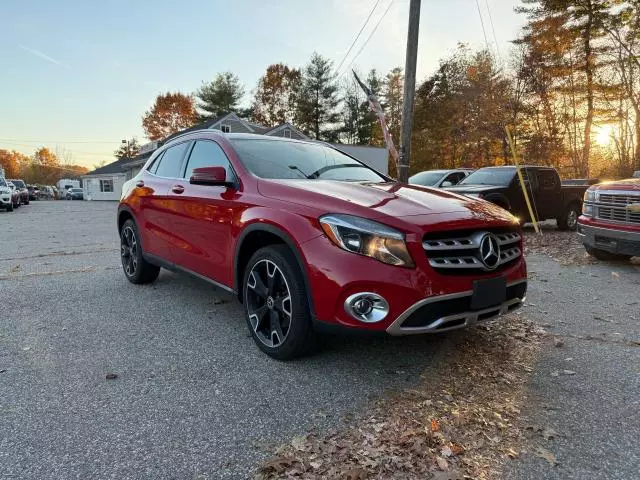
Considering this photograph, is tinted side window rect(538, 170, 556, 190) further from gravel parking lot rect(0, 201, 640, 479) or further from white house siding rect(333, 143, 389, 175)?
white house siding rect(333, 143, 389, 175)

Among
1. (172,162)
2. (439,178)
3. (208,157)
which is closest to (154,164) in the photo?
(172,162)

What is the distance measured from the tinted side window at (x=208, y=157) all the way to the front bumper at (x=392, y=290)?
53.8 inches

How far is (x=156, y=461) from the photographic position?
214 cm

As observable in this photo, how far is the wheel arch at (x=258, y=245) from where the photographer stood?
2910mm

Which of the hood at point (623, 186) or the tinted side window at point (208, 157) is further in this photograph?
the hood at point (623, 186)

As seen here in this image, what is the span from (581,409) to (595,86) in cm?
3164

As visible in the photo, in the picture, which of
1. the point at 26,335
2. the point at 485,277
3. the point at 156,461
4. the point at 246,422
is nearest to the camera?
the point at 156,461

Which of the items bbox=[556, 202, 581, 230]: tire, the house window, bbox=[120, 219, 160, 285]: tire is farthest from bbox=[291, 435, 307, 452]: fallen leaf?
the house window

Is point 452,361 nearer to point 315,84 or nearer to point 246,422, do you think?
point 246,422

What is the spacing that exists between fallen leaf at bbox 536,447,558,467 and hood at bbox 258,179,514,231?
134 cm

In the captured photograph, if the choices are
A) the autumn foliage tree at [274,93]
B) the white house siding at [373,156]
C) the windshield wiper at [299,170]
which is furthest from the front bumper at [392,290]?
the autumn foliage tree at [274,93]

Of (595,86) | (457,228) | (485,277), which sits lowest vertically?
(485,277)

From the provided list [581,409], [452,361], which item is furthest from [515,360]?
[581,409]

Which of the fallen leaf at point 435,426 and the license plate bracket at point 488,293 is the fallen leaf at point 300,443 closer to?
the fallen leaf at point 435,426
